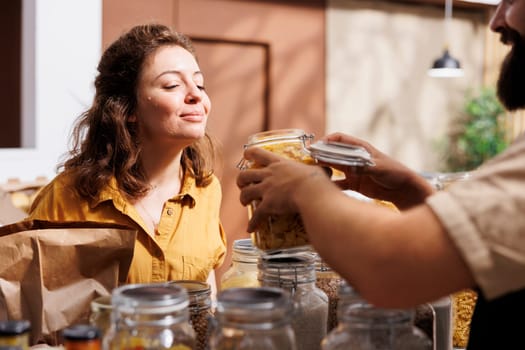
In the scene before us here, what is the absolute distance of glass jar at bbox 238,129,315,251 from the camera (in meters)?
1.05

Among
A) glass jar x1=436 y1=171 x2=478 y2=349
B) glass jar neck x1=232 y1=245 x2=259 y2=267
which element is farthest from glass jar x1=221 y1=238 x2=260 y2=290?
glass jar x1=436 y1=171 x2=478 y2=349

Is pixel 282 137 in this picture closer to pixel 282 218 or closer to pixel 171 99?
pixel 282 218

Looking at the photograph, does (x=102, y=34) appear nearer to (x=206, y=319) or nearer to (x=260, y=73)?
(x=260, y=73)

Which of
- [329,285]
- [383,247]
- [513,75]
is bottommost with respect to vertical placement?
[329,285]

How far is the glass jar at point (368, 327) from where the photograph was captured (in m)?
0.93

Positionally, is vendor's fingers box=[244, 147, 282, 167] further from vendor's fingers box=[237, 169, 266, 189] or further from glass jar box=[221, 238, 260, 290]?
glass jar box=[221, 238, 260, 290]

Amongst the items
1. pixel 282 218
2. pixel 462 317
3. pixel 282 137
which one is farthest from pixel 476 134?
pixel 282 218

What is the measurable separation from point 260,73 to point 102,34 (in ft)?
3.94

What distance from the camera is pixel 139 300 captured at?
0.89m

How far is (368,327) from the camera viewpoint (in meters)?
0.93

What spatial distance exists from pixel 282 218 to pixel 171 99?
872 millimetres

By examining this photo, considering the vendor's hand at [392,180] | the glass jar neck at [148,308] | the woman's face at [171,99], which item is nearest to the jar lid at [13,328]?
the glass jar neck at [148,308]

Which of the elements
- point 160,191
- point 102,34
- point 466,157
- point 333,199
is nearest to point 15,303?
point 333,199

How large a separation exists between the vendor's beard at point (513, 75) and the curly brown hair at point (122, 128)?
1048 millimetres
